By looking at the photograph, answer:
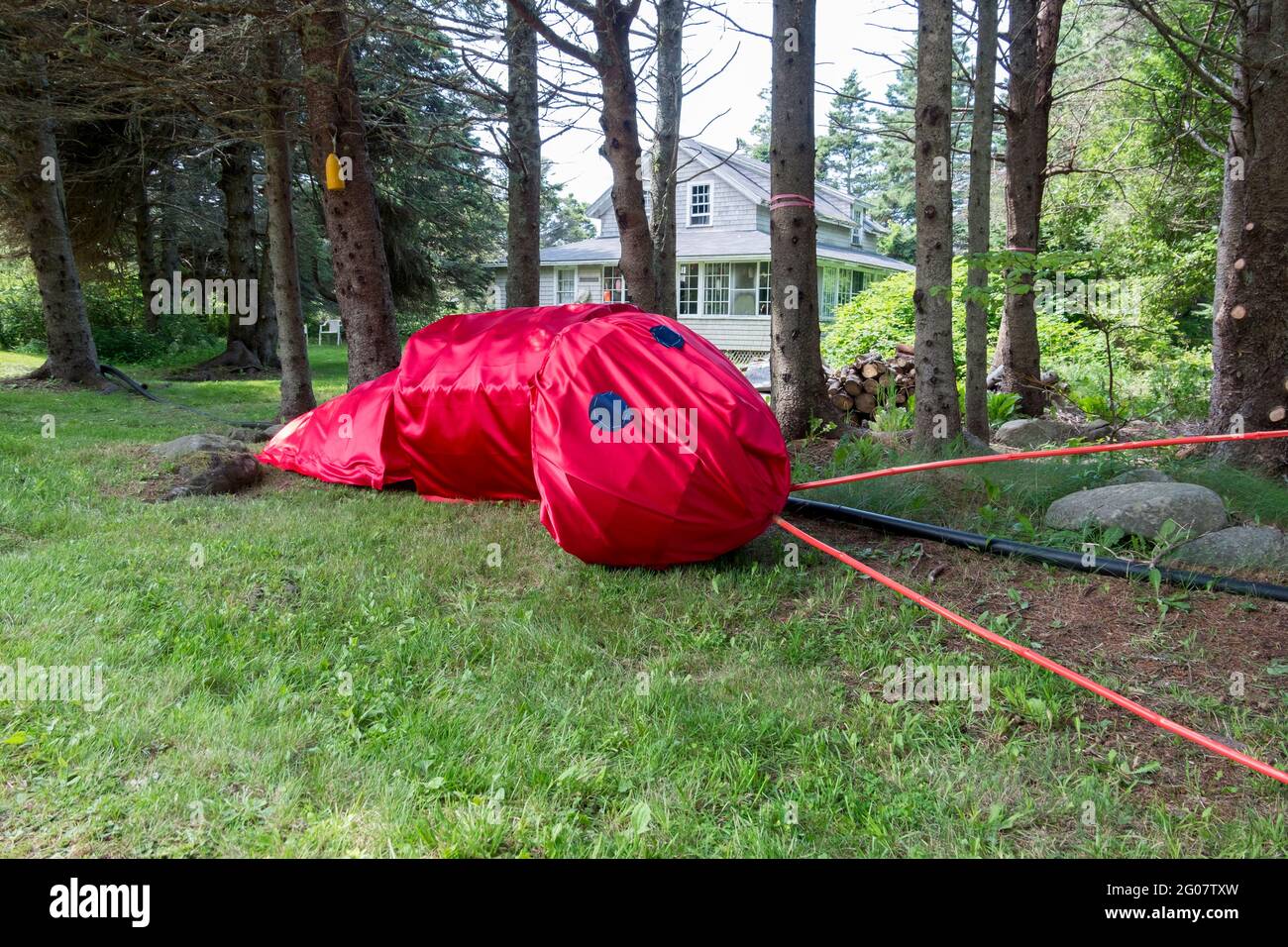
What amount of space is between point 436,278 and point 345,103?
1594 centimetres

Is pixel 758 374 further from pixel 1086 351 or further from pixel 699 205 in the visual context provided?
pixel 699 205

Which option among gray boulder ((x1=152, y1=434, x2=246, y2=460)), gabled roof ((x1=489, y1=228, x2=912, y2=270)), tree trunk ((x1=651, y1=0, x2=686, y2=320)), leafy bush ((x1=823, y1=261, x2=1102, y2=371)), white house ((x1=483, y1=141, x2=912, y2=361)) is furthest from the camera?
white house ((x1=483, y1=141, x2=912, y2=361))

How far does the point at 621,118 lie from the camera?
6.12 metres

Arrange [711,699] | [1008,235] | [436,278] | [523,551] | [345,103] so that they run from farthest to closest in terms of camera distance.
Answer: [436,278] < [1008,235] < [345,103] < [523,551] < [711,699]

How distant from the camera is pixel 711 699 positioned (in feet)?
9.86

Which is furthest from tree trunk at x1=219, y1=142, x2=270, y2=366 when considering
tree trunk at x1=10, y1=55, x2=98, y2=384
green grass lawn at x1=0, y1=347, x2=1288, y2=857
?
green grass lawn at x1=0, y1=347, x2=1288, y2=857

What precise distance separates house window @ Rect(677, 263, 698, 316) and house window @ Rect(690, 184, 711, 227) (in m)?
2.09

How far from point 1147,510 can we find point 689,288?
22.4 meters

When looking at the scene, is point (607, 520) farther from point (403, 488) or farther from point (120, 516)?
point (120, 516)

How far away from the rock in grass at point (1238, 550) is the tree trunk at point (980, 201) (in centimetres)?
272

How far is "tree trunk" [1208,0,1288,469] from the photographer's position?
5.55m

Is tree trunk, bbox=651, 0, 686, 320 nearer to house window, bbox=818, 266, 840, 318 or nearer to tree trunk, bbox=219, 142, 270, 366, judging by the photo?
tree trunk, bbox=219, 142, 270, 366

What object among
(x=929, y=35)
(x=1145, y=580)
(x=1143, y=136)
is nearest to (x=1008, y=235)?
(x=929, y=35)

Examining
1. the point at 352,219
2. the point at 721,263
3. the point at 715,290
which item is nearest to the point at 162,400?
the point at 352,219
